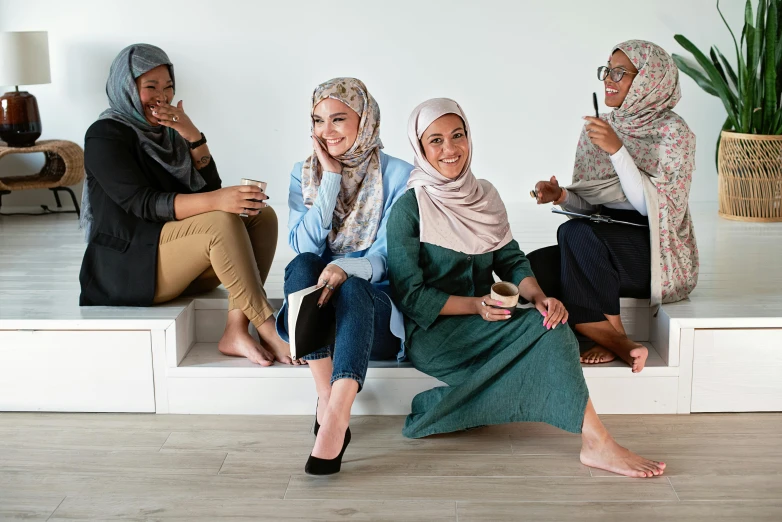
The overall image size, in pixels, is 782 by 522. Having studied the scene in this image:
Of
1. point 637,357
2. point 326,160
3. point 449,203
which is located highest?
point 326,160

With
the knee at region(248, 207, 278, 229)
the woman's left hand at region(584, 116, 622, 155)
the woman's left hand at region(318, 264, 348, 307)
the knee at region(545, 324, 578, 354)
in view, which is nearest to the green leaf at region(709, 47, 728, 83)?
the woman's left hand at region(584, 116, 622, 155)

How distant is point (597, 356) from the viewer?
9.50 feet

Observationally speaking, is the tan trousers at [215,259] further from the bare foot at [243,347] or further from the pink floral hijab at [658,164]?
the pink floral hijab at [658,164]

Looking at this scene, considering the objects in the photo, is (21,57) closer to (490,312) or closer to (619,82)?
(619,82)

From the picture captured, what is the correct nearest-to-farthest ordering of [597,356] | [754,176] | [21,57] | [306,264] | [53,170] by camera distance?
1. [306,264]
2. [597,356]
3. [754,176]
4. [21,57]
5. [53,170]

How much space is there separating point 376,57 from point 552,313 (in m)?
3.44

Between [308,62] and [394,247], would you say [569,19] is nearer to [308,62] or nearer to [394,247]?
[308,62]

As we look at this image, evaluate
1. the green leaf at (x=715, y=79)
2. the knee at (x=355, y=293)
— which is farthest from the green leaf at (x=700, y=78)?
the knee at (x=355, y=293)

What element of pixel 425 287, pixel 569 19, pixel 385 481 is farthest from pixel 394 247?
pixel 569 19

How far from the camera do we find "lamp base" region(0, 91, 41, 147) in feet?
16.8

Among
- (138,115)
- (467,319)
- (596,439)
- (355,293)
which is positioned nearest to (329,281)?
(355,293)

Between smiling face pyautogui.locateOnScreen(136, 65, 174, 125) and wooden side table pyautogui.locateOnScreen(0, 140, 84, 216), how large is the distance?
238 centimetres

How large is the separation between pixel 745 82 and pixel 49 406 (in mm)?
3877

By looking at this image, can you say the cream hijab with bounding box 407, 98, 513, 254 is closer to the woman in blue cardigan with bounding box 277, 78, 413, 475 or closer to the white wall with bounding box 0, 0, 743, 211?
the woman in blue cardigan with bounding box 277, 78, 413, 475
